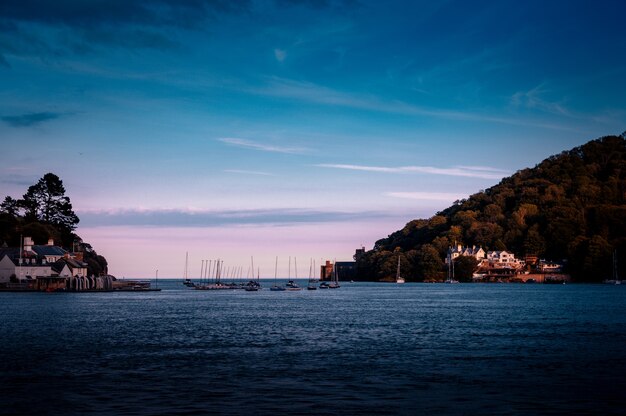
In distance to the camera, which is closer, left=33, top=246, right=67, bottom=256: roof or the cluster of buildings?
the cluster of buildings

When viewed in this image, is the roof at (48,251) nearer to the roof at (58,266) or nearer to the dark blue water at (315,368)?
the roof at (58,266)

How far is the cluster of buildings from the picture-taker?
132m

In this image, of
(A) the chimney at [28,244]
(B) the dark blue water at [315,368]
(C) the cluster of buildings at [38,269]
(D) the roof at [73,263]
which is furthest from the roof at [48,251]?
(B) the dark blue water at [315,368]

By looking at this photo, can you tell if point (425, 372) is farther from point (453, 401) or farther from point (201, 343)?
point (201, 343)

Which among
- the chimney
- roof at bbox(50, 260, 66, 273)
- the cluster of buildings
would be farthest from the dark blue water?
roof at bbox(50, 260, 66, 273)

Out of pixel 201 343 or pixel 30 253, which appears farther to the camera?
pixel 30 253

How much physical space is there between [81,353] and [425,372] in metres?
20.7

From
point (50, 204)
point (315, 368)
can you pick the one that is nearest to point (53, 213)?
point (50, 204)

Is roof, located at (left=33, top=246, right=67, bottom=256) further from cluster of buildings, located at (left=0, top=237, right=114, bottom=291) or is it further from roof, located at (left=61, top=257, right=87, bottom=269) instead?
roof, located at (left=61, top=257, right=87, bottom=269)

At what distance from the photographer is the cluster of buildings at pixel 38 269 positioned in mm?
132375

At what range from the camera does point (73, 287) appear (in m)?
140

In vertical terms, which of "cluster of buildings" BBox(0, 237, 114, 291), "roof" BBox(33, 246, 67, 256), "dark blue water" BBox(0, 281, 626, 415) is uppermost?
"roof" BBox(33, 246, 67, 256)

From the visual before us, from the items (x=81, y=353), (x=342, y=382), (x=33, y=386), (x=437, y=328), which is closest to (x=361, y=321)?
(x=437, y=328)

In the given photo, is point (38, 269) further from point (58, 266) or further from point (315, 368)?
point (315, 368)
